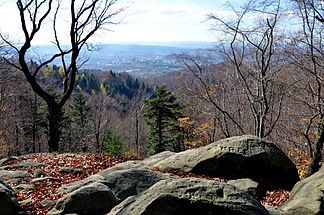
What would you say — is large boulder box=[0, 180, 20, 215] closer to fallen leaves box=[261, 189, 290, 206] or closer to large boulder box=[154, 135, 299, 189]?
large boulder box=[154, 135, 299, 189]

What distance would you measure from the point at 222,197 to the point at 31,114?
29.9 metres

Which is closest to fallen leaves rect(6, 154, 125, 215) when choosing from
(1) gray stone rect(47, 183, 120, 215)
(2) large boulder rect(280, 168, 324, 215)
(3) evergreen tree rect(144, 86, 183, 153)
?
(1) gray stone rect(47, 183, 120, 215)

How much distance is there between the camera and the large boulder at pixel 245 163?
9.67 m

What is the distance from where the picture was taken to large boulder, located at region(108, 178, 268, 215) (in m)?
3.96

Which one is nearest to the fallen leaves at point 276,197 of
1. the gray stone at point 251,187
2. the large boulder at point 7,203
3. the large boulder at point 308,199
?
the gray stone at point 251,187

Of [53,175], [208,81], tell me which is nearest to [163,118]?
[208,81]

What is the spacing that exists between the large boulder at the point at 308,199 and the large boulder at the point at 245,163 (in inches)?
90.2

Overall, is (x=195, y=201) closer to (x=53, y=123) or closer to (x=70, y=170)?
(x=70, y=170)

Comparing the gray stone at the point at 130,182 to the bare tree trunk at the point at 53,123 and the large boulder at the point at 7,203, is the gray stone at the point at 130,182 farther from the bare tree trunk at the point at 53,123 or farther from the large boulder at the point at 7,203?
the bare tree trunk at the point at 53,123

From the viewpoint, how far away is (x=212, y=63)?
16141 mm

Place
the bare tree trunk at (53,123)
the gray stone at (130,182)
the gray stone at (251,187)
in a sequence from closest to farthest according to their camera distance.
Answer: the gray stone at (130,182)
the gray stone at (251,187)
the bare tree trunk at (53,123)

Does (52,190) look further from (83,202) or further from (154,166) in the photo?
(154,166)

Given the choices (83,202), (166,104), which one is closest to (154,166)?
(83,202)

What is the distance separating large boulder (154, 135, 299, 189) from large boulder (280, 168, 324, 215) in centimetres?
229
